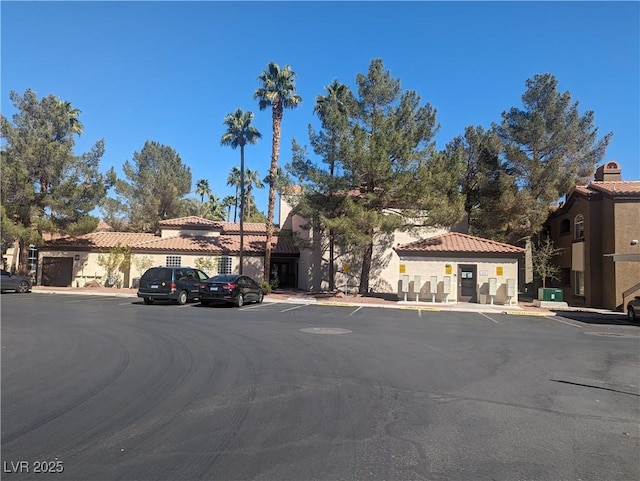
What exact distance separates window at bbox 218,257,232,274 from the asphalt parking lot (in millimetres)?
22545

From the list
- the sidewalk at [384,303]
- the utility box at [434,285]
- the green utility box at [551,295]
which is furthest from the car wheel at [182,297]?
the green utility box at [551,295]

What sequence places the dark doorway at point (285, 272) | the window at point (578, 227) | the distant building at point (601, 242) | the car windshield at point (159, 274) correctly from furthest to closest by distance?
the dark doorway at point (285, 272)
the window at point (578, 227)
the distant building at point (601, 242)
the car windshield at point (159, 274)

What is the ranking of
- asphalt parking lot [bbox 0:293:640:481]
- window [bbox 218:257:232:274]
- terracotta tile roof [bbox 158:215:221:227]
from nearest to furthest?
asphalt parking lot [bbox 0:293:640:481]
window [bbox 218:257:232:274]
terracotta tile roof [bbox 158:215:221:227]

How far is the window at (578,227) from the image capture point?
91.6ft

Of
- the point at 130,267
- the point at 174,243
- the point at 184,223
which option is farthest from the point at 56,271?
the point at 184,223

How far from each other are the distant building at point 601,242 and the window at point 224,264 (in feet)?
75.7

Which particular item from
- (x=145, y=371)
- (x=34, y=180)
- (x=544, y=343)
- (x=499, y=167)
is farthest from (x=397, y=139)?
(x=34, y=180)

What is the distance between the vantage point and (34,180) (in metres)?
32.9

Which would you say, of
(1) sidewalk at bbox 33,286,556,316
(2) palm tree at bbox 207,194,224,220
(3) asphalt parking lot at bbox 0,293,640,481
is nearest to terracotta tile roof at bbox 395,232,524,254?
(1) sidewalk at bbox 33,286,556,316

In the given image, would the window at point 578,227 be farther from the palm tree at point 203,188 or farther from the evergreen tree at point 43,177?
the palm tree at point 203,188

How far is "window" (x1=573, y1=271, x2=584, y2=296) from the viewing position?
27969mm

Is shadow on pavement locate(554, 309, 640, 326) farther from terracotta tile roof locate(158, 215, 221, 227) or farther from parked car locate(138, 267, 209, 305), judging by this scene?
terracotta tile roof locate(158, 215, 221, 227)

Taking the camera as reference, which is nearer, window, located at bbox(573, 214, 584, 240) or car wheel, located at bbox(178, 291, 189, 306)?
car wheel, located at bbox(178, 291, 189, 306)

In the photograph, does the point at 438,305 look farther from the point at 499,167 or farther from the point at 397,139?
the point at 499,167
